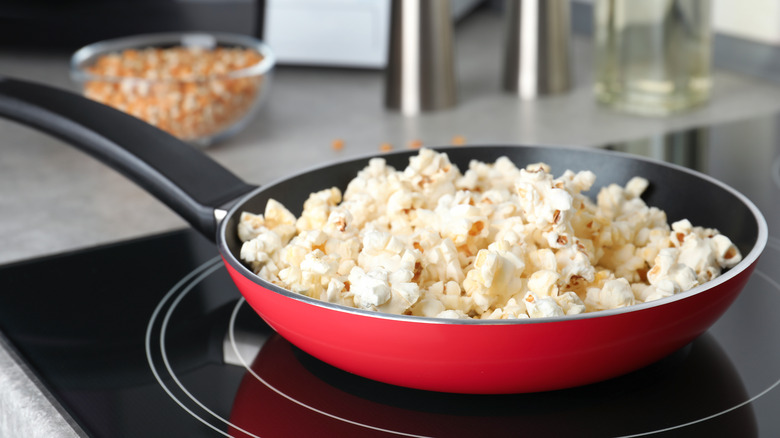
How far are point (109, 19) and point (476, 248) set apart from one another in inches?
48.8

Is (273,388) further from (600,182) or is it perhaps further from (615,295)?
(600,182)

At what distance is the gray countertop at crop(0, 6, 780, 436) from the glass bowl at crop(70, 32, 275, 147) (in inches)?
2.4

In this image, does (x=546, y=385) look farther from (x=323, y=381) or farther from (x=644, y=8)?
(x=644, y=8)

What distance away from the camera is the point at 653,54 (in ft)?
4.34

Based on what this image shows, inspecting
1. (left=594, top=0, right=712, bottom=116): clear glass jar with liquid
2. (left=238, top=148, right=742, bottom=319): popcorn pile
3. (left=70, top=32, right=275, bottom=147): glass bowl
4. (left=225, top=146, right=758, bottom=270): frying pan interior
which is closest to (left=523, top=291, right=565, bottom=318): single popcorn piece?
(left=238, top=148, right=742, bottom=319): popcorn pile

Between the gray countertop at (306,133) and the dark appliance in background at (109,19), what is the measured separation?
7cm

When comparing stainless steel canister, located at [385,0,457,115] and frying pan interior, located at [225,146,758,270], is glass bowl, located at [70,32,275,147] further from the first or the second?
frying pan interior, located at [225,146,758,270]

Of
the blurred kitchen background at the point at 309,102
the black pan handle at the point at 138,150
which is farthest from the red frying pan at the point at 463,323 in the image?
the blurred kitchen background at the point at 309,102

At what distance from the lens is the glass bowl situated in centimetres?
125

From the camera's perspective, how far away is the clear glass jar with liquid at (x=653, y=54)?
1.30 m

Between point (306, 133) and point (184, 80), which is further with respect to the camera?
point (306, 133)

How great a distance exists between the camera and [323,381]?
2.05ft

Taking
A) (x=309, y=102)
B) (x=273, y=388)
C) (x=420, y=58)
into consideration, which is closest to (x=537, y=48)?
(x=420, y=58)

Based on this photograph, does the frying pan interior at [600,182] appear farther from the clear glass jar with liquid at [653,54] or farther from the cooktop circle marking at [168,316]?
the clear glass jar with liquid at [653,54]
